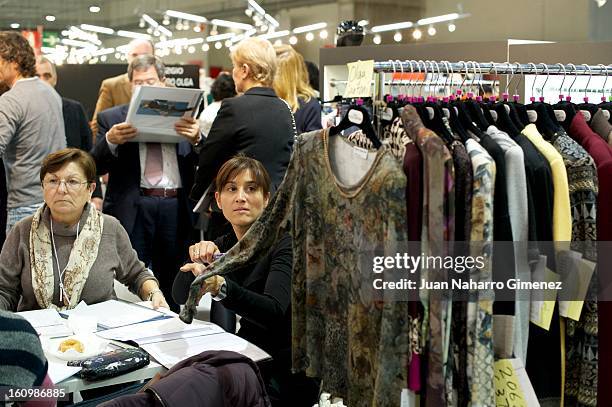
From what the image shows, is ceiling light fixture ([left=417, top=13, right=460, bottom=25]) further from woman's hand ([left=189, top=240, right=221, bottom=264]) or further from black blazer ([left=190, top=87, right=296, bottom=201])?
woman's hand ([left=189, top=240, right=221, bottom=264])

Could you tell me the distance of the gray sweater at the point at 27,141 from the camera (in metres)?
4.35

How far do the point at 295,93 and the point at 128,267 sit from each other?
186cm

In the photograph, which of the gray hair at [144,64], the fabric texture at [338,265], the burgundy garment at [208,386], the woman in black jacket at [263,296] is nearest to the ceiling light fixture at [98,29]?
the gray hair at [144,64]

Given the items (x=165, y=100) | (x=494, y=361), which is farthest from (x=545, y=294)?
(x=165, y=100)

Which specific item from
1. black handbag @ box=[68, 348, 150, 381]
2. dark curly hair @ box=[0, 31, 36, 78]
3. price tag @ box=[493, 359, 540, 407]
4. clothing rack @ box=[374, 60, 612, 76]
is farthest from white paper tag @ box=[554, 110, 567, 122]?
dark curly hair @ box=[0, 31, 36, 78]

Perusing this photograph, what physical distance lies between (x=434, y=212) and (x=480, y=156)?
7.7 inches

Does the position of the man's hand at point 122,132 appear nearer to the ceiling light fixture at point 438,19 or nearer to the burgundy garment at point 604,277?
the burgundy garment at point 604,277

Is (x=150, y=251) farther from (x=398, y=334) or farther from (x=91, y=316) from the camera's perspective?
(x=398, y=334)

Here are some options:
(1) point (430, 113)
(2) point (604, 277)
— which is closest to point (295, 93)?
(1) point (430, 113)

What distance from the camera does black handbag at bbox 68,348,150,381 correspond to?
7.53ft

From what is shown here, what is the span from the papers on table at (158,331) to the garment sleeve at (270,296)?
0.15 m

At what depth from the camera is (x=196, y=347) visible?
2566mm

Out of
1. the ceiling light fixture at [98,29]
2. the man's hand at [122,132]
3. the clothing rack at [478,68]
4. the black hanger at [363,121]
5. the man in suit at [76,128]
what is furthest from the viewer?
the ceiling light fixture at [98,29]

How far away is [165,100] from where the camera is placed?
4.14 metres
